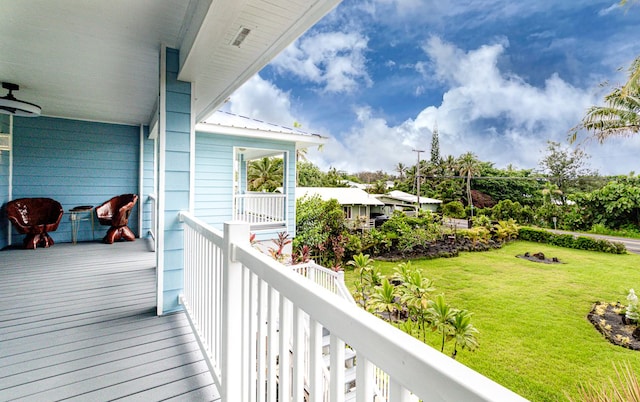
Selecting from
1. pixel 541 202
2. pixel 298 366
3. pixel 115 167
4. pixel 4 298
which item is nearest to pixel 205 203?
pixel 115 167

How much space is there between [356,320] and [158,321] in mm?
2556

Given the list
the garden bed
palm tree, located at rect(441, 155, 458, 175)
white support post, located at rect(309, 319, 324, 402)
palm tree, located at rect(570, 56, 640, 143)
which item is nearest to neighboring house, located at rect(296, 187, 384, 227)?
the garden bed

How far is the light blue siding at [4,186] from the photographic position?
471 centimetres

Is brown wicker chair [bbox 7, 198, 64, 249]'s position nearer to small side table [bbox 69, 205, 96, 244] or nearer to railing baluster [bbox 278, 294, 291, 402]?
small side table [bbox 69, 205, 96, 244]

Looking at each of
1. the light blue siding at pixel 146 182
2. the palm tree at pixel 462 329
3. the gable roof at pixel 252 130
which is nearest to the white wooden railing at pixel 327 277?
the palm tree at pixel 462 329

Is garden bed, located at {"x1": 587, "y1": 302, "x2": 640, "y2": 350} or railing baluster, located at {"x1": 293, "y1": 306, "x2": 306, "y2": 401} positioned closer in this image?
railing baluster, located at {"x1": 293, "y1": 306, "x2": 306, "y2": 401}

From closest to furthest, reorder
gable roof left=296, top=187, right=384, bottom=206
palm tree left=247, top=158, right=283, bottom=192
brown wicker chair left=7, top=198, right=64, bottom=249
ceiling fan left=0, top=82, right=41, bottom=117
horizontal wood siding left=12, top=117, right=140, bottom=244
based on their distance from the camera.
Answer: ceiling fan left=0, top=82, right=41, bottom=117 → brown wicker chair left=7, top=198, right=64, bottom=249 → horizontal wood siding left=12, top=117, right=140, bottom=244 → gable roof left=296, top=187, right=384, bottom=206 → palm tree left=247, top=158, right=283, bottom=192

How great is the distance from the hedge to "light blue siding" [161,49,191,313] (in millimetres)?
19264

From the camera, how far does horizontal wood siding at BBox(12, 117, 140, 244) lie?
16.7 feet

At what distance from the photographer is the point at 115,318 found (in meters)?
2.55

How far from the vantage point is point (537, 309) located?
10.4 meters

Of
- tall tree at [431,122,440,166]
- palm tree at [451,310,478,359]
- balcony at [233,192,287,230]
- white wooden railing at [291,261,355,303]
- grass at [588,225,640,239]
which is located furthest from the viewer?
tall tree at [431,122,440,166]

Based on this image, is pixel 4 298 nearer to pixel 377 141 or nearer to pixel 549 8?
pixel 549 8

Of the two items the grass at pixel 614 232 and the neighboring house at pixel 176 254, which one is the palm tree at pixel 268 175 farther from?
the grass at pixel 614 232
